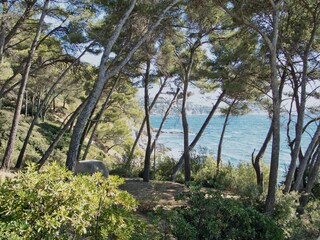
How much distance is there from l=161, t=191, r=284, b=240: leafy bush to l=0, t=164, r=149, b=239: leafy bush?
1.30 m

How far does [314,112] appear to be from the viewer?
947 centimetres

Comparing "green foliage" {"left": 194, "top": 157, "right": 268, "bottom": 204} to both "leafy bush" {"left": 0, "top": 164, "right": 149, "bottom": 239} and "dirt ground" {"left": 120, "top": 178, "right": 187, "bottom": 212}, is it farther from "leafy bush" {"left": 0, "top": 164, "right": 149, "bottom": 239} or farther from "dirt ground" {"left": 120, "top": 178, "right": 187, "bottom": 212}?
"leafy bush" {"left": 0, "top": 164, "right": 149, "bottom": 239}

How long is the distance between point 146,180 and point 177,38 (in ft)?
14.9

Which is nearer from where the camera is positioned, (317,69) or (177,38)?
(317,69)

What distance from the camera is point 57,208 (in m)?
2.14

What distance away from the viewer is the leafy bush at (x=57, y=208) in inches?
78.4

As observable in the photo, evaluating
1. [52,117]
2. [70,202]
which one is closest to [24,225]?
[70,202]

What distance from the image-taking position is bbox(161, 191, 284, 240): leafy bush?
383 centimetres

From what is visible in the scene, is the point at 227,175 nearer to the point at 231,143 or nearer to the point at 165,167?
the point at 165,167

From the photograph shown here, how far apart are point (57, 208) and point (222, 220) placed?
258cm

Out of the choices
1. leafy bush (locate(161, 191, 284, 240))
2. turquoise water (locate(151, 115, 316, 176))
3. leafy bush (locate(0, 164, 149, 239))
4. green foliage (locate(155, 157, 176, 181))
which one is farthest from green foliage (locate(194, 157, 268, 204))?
leafy bush (locate(0, 164, 149, 239))

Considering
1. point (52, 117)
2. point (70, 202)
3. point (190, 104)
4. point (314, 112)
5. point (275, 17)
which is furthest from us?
point (52, 117)

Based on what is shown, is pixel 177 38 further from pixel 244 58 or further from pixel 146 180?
pixel 146 180

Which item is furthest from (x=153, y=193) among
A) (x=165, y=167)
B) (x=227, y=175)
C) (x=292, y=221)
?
(x=165, y=167)
